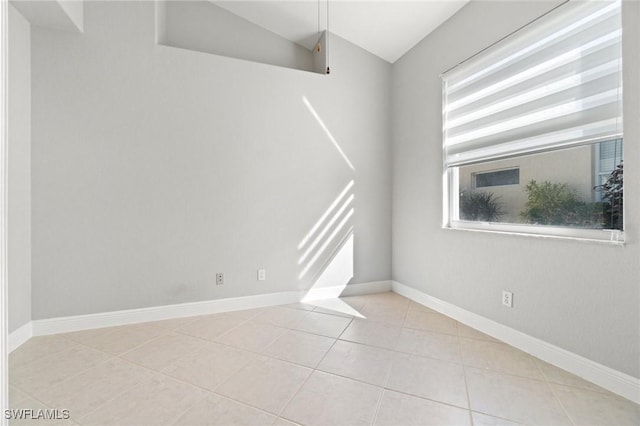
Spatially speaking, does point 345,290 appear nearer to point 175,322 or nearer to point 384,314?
point 384,314

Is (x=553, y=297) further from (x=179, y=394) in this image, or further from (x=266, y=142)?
(x=266, y=142)

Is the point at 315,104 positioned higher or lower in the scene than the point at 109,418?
higher

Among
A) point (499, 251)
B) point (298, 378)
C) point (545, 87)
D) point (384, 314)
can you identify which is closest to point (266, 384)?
point (298, 378)

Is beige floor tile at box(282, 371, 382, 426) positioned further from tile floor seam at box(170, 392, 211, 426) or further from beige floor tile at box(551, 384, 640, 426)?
beige floor tile at box(551, 384, 640, 426)

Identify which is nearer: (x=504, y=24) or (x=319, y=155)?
(x=504, y=24)

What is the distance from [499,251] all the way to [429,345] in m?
0.95

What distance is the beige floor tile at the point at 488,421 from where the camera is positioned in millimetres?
1388

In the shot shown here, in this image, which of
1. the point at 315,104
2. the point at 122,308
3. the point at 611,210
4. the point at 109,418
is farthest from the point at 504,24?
the point at 122,308

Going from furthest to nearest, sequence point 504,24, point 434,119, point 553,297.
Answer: point 434,119 → point 504,24 → point 553,297

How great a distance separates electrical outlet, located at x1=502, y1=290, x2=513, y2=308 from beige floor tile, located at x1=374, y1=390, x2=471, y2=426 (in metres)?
1.08

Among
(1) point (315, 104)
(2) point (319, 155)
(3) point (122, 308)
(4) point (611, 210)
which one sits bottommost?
(3) point (122, 308)

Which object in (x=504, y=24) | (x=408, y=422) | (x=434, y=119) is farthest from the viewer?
(x=434, y=119)

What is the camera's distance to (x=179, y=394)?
1605mm

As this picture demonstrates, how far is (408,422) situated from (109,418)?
1.49m
